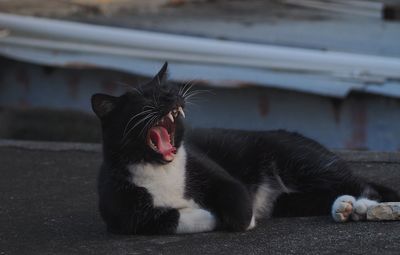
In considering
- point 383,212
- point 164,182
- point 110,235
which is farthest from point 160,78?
point 383,212

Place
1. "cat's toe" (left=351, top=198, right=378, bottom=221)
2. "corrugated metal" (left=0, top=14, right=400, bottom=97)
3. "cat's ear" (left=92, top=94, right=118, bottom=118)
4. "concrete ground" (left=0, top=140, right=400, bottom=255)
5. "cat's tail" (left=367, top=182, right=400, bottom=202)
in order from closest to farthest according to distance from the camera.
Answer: "concrete ground" (left=0, top=140, right=400, bottom=255)
"cat's ear" (left=92, top=94, right=118, bottom=118)
"cat's toe" (left=351, top=198, right=378, bottom=221)
"cat's tail" (left=367, top=182, right=400, bottom=202)
"corrugated metal" (left=0, top=14, right=400, bottom=97)

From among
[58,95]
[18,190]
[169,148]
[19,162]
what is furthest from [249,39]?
[169,148]

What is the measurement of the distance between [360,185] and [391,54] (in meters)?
4.40

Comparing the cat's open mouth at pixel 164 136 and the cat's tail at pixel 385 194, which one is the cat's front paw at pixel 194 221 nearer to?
the cat's open mouth at pixel 164 136

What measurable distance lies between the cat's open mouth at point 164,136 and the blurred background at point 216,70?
10.4 ft

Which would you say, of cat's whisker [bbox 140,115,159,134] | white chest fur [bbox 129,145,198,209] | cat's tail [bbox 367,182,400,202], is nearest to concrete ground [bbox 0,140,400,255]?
white chest fur [bbox 129,145,198,209]

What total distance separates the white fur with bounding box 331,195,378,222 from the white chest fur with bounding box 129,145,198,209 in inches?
24.5

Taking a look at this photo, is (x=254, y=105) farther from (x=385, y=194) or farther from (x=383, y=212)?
(x=383, y=212)

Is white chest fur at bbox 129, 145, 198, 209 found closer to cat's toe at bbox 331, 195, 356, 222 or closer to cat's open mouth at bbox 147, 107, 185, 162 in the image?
cat's open mouth at bbox 147, 107, 185, 162

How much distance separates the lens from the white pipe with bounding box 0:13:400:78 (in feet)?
22.4

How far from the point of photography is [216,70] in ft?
23.4

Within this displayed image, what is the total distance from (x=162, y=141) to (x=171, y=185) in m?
0.20

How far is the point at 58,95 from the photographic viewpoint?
7.95 m

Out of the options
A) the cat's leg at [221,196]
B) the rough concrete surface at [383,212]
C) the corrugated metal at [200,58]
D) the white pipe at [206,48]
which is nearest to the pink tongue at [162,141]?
the cat's leg at [221,196]
